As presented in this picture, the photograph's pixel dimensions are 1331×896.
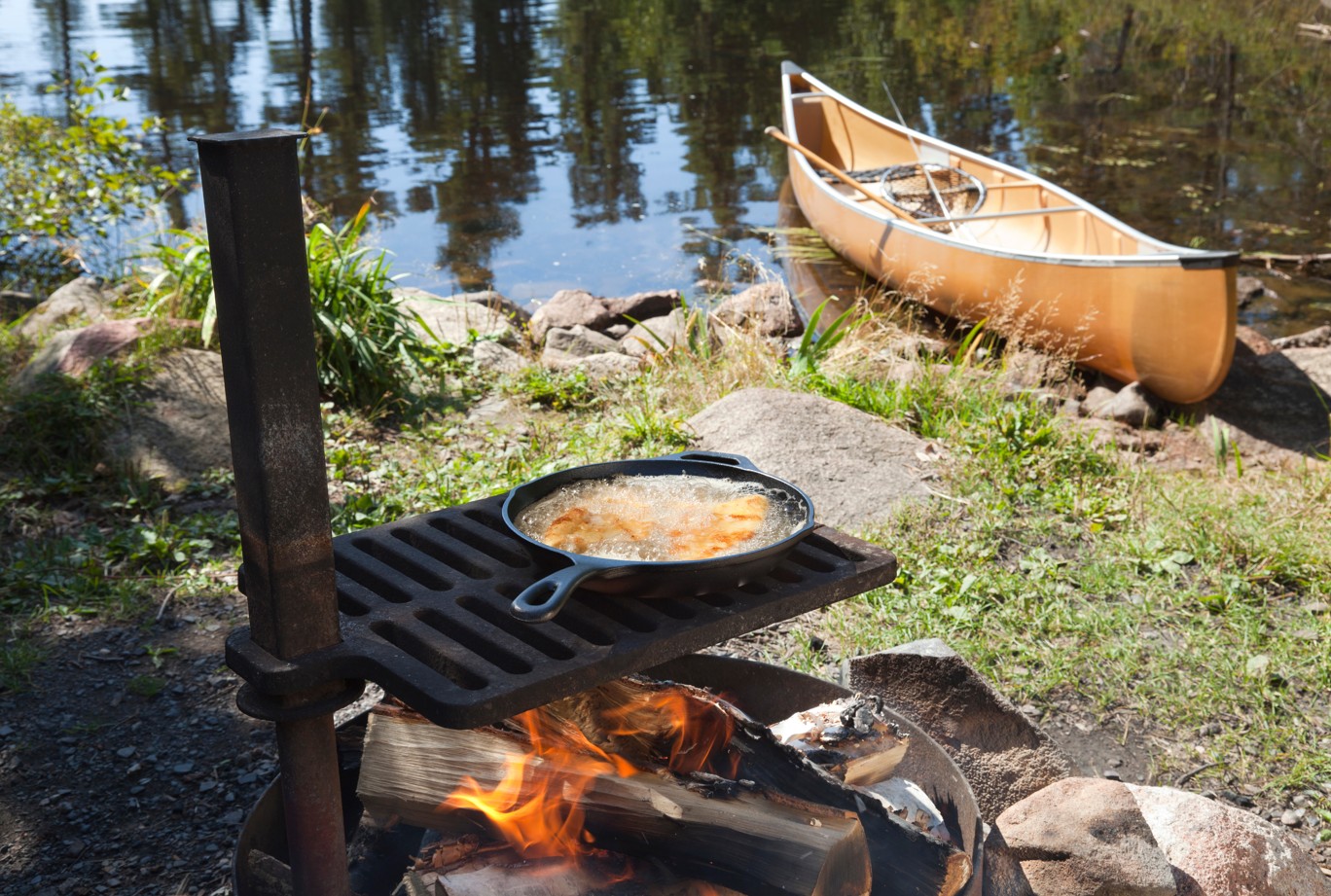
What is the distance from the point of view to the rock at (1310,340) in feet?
28.3

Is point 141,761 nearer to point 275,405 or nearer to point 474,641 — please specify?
point 474,641

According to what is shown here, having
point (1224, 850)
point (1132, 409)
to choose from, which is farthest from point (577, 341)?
point (1224, 850)

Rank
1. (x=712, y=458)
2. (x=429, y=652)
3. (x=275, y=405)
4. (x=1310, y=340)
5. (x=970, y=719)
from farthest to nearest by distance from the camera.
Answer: (x=1310, y=340) → (x=970, y=719) → (x=712, y=458) → (x=429, y=652) → (x=275, y=405)

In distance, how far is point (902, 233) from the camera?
9438mm

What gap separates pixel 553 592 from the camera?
5.94ft

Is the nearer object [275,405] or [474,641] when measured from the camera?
[275,405]

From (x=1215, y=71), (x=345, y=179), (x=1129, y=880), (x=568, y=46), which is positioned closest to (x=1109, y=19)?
(x=1215, y=71)

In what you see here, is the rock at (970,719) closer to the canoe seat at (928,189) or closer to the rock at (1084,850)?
the rock at (1084,850)

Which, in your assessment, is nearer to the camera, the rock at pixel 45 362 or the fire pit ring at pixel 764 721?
the fire pit ring at pixel 764 721

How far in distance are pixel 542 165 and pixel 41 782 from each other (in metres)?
13.4

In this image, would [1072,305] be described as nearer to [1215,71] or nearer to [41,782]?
[41,782]

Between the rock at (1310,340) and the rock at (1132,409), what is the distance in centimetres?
169

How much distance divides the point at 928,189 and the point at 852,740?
31.1 feet

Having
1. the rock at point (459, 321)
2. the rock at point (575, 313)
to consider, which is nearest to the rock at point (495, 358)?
the rock at point (459, 321)
